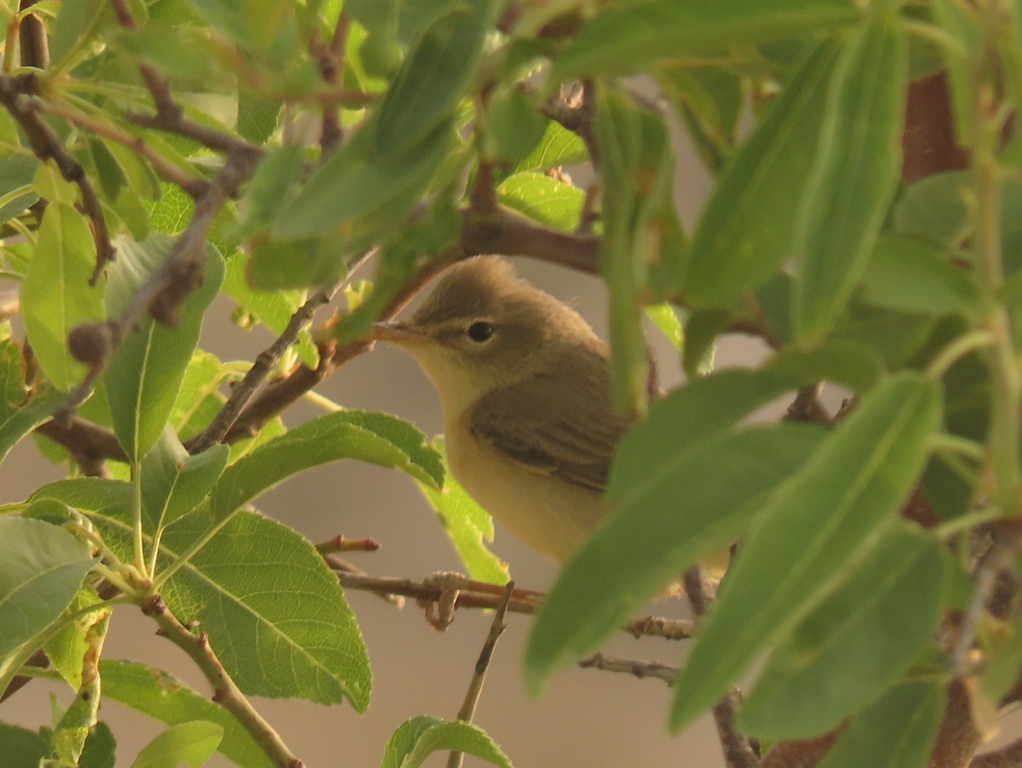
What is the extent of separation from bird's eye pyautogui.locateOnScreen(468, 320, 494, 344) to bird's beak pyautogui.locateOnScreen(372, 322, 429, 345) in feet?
0.46

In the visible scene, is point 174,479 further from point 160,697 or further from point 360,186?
point 360,186

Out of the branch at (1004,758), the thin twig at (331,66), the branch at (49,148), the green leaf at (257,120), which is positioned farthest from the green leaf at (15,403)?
the branch at (1004,758)

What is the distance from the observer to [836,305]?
539 millimetres

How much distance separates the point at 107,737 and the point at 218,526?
0.91ft

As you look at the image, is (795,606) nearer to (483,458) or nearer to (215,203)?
(215,203)

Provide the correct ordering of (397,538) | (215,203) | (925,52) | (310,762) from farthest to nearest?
(397,538), (310,762), (215,203), (925,52)

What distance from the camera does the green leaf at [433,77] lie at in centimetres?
64

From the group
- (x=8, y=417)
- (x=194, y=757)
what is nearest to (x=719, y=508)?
(x=194, y=757)

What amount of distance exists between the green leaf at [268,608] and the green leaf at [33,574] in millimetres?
229

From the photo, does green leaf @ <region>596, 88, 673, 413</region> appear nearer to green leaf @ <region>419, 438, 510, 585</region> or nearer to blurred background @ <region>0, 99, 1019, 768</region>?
green leaf @ <region>419, 438, 510, 585</region>

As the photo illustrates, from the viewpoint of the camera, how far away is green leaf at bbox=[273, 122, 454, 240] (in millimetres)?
665

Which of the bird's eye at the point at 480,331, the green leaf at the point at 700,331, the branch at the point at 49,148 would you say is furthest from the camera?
the bird's eye at the point at 480,331

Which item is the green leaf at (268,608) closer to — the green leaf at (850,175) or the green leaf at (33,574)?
the green leaf at (33,574)

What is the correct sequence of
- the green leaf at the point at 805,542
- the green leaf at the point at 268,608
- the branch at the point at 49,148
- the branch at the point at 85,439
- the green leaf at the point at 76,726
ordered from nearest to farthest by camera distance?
the green leaf at the point at 805,542 → the branch at the point at 49,148 → the green leaf at the point at 76,726 → the green leaf at the point at 268,608 → the branch at the point at 85,439
